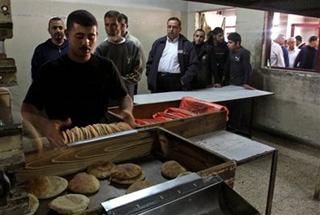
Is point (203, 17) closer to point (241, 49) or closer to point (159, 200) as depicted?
point (241, 49)

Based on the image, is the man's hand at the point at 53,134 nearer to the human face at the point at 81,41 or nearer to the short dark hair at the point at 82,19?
the human face at the point at 81,41

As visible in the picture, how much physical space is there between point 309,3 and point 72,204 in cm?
111

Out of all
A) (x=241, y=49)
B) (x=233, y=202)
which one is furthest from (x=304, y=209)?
(x=241, y=49)

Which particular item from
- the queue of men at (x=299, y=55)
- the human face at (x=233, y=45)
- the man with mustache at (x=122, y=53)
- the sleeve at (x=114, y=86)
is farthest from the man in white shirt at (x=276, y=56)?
the sleeve at (x=114, y=86)

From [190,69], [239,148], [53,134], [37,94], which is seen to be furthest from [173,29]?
[53,134]

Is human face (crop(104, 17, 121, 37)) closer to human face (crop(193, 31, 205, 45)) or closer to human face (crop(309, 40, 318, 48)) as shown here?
human face (crop(193, 31, 205, 45))

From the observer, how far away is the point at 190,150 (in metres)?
1.26

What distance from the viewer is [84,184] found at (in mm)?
1093

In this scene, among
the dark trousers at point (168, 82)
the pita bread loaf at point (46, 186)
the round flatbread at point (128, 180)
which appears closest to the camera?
the pita bread loaf at point (46, 186)

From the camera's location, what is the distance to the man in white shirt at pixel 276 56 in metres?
4.19

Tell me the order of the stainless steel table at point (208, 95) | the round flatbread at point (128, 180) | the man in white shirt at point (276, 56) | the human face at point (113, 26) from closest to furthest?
the round flatbread at point (128, 180) < the human face at point (113, 26) < the stainless steel table at point (208, 95) < the man in white shirt at point (276, 56)

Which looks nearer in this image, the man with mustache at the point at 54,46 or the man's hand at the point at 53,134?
the man's hand at the point at 53,134

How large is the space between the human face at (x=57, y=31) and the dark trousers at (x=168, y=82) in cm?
130

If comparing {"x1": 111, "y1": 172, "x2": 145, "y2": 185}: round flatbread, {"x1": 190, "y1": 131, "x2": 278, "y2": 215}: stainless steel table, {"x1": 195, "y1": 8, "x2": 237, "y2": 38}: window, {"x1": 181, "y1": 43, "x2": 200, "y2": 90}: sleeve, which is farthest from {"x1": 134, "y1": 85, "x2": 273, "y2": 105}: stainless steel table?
{"x1": 195, "y1": 8, "x2": 237, "y2": 38}: window
